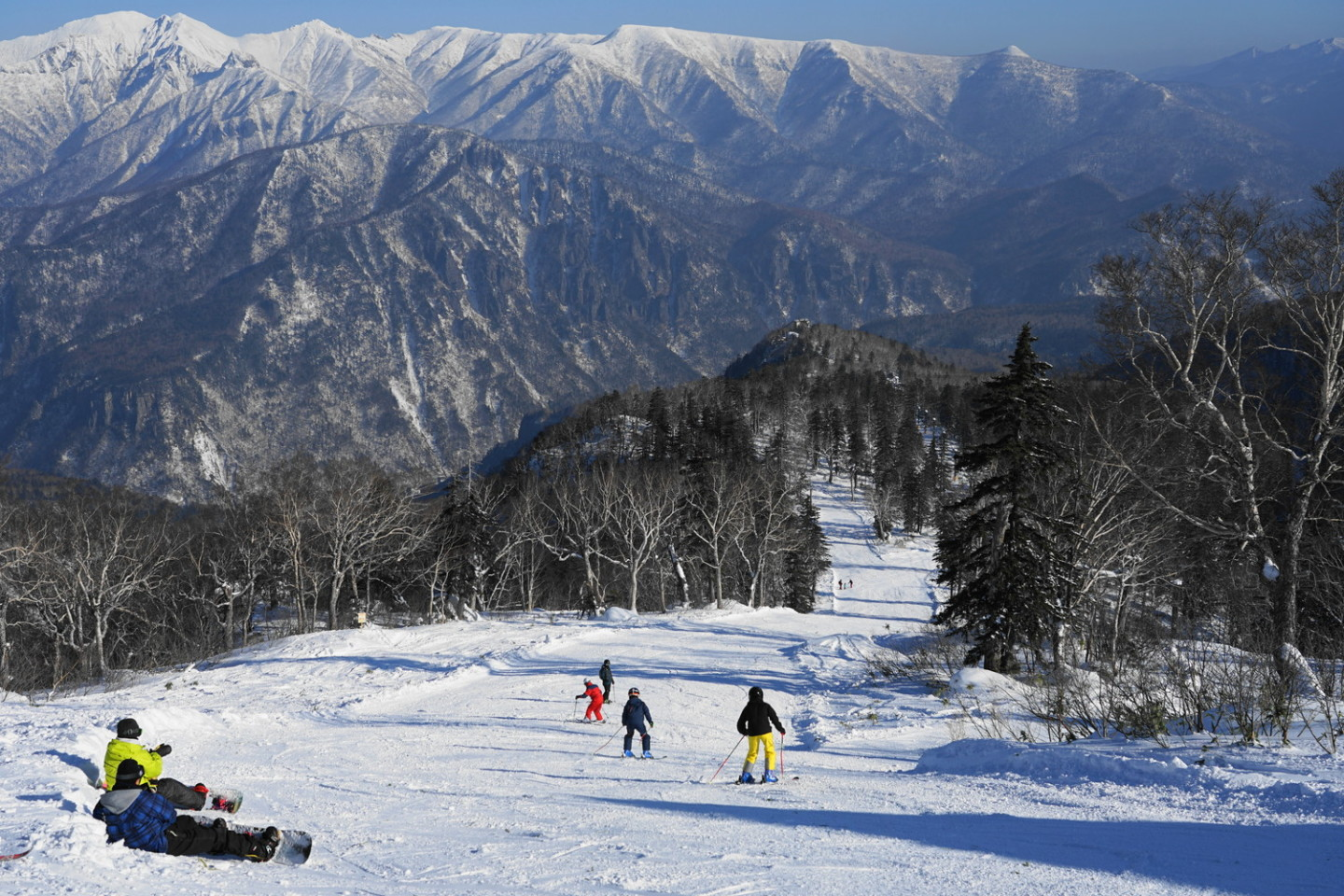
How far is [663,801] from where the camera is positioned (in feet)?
41.1

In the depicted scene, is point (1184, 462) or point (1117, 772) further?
point (1184, 462)

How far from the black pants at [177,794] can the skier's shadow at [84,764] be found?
1.77m

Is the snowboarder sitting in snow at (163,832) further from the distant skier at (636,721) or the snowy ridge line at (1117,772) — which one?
the snowy ridge line at (1117,772)

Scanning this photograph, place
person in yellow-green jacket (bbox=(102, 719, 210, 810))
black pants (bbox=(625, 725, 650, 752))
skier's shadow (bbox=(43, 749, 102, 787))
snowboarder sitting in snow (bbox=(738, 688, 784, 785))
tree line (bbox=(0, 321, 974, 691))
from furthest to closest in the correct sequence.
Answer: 1. tree line (bbox=(0, 321, 974, 691))
2. black pants (bbox=(625, 725, 650, 752))
3. snowboarder sitting in snow (bbox=(738, 688, 784, 785))
4. skier's shadow (bbox=(43, 749, 102, 787))
5. person in yellow-green jacket (bbox=(102, 719, 210, 810))

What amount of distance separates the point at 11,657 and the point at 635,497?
39.6m

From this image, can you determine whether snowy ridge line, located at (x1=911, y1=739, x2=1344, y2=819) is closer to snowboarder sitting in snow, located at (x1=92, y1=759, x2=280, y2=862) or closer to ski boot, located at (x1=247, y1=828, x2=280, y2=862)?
ski boot, located at (x1=247, y1=828, x2=280, y2=862)

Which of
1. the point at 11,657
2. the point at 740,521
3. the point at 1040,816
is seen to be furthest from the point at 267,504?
the point at 1040,816

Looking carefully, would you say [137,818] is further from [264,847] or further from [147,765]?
[264,847]

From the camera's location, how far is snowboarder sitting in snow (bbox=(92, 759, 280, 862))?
9445 millimetres

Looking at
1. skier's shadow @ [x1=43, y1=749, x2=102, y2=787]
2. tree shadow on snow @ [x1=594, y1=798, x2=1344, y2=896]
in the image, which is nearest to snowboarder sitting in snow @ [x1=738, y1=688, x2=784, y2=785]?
tree shadow on snow @ [x1=594, y1=798, x2=1344, y2=896]

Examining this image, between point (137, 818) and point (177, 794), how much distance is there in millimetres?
1183

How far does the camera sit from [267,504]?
57719mm

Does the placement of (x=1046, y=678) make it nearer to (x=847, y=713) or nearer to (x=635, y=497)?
(x=847, y=713)

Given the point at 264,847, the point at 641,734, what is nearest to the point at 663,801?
the point at 641,734
